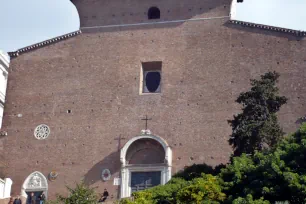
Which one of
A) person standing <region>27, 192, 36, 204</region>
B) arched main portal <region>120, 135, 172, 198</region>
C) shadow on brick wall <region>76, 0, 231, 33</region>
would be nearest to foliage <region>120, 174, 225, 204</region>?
arched main portal <region>120, 135, 172, 198</region>

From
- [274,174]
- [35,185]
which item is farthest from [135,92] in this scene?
[274,174]

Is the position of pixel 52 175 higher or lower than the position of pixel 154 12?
lower

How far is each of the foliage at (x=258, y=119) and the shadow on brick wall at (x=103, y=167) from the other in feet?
15.4

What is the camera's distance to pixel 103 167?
1205 inches

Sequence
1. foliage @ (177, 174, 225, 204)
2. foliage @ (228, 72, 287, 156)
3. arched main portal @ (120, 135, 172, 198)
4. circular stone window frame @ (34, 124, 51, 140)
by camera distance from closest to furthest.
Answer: foliage @ (177, 174, 225, 204)
foliage @ (228, 72, 287, 156)
arched main portal @ (120, 135, 172, 198)
circular stone window frame @ (34, 124, 51, 140)

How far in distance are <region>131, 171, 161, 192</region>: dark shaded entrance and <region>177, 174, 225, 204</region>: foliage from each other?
7.64 meters

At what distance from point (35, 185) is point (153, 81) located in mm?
6083

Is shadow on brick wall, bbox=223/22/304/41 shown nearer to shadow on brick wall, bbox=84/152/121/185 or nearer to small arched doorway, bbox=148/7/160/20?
small arched doorway, bbox=148/7/160/20

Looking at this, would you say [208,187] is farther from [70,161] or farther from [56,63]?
[56,63]

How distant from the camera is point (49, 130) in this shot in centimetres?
3175

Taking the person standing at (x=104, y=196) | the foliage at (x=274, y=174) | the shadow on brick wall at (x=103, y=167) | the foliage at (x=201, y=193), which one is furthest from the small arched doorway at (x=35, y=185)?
the foliage at (x=201, y=193)

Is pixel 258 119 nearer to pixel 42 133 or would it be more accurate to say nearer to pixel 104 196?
pixel 104 196

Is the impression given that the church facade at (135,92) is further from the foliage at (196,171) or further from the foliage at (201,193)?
the foliage at (201,193)

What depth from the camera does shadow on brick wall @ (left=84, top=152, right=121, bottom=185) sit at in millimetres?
30453
